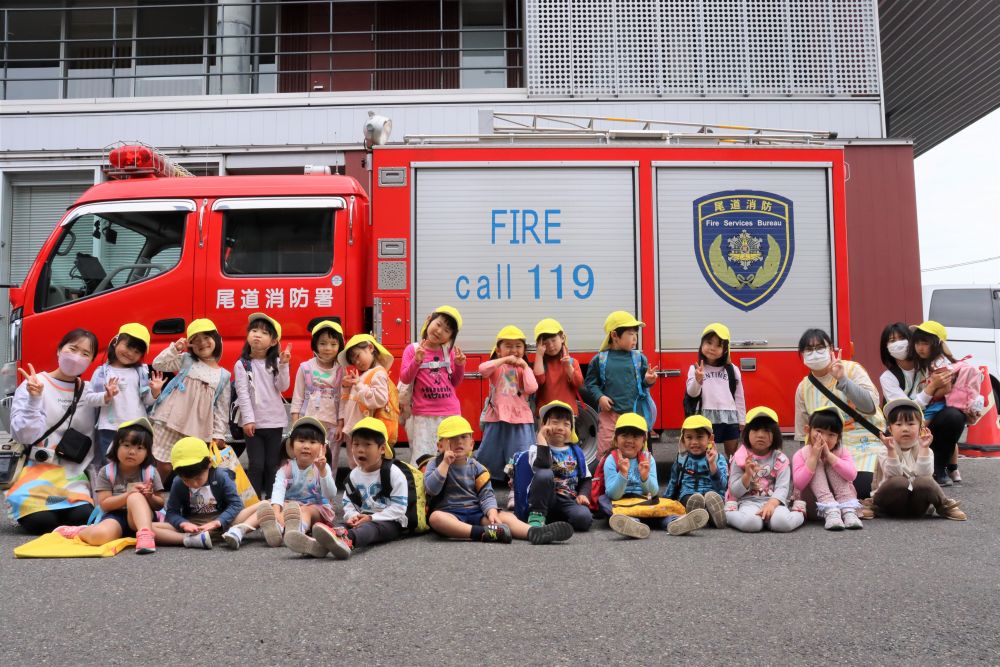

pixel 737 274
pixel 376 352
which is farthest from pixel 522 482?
pixel 737 274

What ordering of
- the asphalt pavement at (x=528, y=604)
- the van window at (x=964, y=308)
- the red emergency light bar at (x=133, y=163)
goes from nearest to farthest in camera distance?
1. the asphalt pavement at (x=528, y=604)
2. the red emergency light bar at (x=133, y=163)
3. the van window at (x=964, y=308)

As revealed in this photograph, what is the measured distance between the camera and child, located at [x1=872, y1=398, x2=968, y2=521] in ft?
18.2

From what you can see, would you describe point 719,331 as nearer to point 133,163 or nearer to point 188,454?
point 188,454

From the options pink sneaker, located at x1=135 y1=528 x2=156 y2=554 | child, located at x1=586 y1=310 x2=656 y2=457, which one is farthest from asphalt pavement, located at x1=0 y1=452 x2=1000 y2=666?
child, located at x1=586 y1=310 x2=656 y2=457

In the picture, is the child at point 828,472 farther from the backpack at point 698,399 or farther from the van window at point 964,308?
the van window at point 964,308

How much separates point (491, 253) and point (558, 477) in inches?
93.8

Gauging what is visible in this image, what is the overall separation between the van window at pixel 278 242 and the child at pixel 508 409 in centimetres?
186

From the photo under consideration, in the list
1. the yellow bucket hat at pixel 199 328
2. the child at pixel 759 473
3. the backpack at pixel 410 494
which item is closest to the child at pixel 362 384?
the backpack at pixel 410 494

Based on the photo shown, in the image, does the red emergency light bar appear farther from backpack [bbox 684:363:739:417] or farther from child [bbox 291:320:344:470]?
backpack [bbox 684:363:739:417]

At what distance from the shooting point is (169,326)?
685 cm

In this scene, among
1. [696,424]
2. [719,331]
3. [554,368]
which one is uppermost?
[719,331]

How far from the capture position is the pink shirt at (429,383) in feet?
19.7

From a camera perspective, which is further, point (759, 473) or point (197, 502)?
point (759, 473)

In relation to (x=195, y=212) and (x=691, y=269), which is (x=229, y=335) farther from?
(x=691, y=269)
